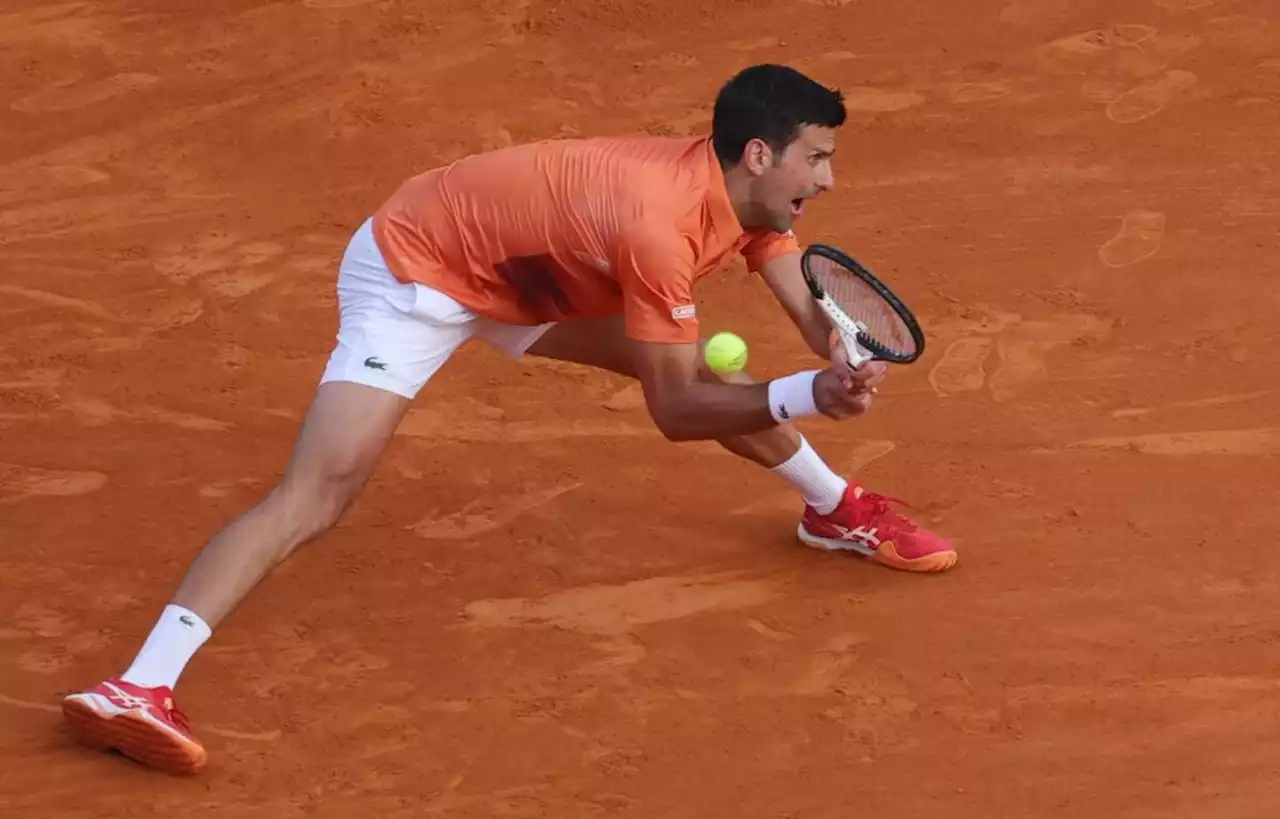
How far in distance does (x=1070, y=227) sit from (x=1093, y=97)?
108 cm

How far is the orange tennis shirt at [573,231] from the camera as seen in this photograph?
4.52 metres

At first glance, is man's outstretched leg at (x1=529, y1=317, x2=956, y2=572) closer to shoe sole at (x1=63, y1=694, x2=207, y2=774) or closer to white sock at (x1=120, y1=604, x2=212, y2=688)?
white sock at (x1=120, y1=604, x2=212, y2=688)

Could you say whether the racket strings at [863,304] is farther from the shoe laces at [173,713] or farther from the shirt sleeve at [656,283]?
the shoe laces at [173,713]

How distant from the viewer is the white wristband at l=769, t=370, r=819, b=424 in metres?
4.51

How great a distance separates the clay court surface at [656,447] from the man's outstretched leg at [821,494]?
89 mm

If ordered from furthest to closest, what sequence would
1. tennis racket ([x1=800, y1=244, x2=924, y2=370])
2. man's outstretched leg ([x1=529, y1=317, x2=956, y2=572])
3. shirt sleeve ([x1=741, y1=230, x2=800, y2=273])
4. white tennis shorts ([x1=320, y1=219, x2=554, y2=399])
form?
man's outstretched leg ([x1=529, y1=317, x2=956, y2=572])
shirt sleeve ([x1=741, y1=230, x2=800, y2=273])
white tennis shorts ([x1=320, y1=219, x2=554, y2=399])
tennis racket ([x1=800, y1=244, x2=924, y2=370])

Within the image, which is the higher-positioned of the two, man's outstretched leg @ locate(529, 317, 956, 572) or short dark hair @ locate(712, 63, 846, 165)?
short dark hair @ locate(712, 63, 846, 165)

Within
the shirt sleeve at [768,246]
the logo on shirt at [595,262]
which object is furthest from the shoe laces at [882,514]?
the logo on shirt at [595,262]

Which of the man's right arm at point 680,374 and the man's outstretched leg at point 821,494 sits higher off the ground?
the man's right arm at point 680,374

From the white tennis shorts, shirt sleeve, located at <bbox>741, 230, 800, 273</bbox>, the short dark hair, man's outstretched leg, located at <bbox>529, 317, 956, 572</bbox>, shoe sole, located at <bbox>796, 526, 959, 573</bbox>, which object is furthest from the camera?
shoe sole, located at <bbox>796, 526, 959, 573</bbox>

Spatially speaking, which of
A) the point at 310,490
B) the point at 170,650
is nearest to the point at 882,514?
the point at 310,490

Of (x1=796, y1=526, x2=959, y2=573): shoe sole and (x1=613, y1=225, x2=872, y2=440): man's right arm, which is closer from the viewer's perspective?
(x1=613, y1=225, x2=872, y2=440): man's right arm

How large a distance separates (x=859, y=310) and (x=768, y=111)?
0.58m

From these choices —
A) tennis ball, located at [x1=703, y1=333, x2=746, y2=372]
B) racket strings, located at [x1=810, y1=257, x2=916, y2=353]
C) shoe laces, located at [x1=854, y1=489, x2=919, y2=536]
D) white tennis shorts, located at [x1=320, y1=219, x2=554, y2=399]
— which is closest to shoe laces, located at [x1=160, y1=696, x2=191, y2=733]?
white tennis shorts, located at [x1=320, y1=219, x2=554, y2=399]
